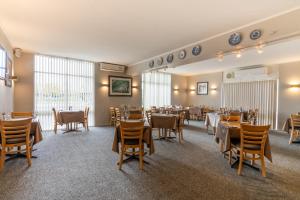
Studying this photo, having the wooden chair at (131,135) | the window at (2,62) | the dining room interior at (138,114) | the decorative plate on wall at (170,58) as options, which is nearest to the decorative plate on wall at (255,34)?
the dining room interior at (138,114)

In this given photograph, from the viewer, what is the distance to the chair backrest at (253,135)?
297 centimetres

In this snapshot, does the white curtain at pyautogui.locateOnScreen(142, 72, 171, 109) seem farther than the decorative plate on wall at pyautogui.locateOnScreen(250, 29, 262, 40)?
Yes

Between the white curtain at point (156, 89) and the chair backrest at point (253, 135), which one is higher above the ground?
the white curtain at point (156, 89)

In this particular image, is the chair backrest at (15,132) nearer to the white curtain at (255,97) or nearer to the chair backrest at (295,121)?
the chair backrest at (295,121)

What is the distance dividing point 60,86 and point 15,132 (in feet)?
14.0

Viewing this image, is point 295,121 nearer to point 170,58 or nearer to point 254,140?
point 254,140

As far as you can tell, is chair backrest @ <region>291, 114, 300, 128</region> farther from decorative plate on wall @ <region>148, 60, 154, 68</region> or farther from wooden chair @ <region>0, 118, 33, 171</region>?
wooden chair @ <region>0, 118, 33, 171</region>

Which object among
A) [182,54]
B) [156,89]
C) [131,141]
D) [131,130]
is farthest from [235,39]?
[156,89]

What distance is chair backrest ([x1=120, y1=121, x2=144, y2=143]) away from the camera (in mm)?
3214

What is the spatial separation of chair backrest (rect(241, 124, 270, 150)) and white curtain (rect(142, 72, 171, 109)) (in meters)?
6.86

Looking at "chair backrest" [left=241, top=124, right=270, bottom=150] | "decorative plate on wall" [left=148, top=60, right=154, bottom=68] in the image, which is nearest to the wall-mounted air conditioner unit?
"decorative plate on wall" [left=148, top=60, right=154, bottom=68]

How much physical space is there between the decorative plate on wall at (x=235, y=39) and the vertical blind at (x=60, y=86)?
602 cm

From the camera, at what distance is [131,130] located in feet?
10.7

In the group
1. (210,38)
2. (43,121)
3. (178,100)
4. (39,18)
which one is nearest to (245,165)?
(210,38)
